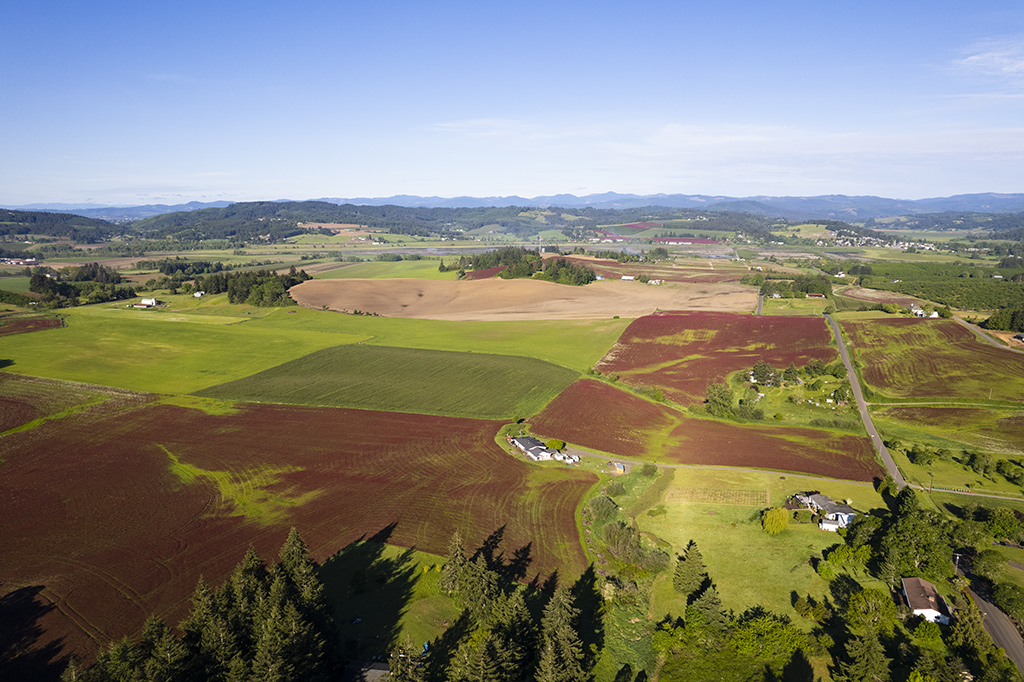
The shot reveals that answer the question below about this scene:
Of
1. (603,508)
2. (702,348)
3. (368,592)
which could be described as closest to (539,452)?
(603,508)

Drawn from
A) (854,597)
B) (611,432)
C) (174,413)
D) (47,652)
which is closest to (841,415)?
(611,432)

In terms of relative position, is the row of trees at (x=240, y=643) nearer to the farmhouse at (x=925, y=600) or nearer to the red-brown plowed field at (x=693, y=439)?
the farmhouse at (x=925, y=600)

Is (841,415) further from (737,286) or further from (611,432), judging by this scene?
(737,286)

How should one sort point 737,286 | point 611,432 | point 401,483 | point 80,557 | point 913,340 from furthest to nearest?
point 737,286 → point 913,340 → point 611,432 → point 401,483 → point 80,557

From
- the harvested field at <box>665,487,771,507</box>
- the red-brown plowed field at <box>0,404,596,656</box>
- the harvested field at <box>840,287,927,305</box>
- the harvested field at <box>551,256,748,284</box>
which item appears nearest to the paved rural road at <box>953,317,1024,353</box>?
the harvested field at <box>840,287,927,305</box>

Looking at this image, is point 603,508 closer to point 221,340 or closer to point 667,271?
point 221,340

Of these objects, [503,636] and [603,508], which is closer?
[503,636]

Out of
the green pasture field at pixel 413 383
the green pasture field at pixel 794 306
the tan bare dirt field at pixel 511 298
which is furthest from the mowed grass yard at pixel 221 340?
the green pasture field at pixel 794 306
